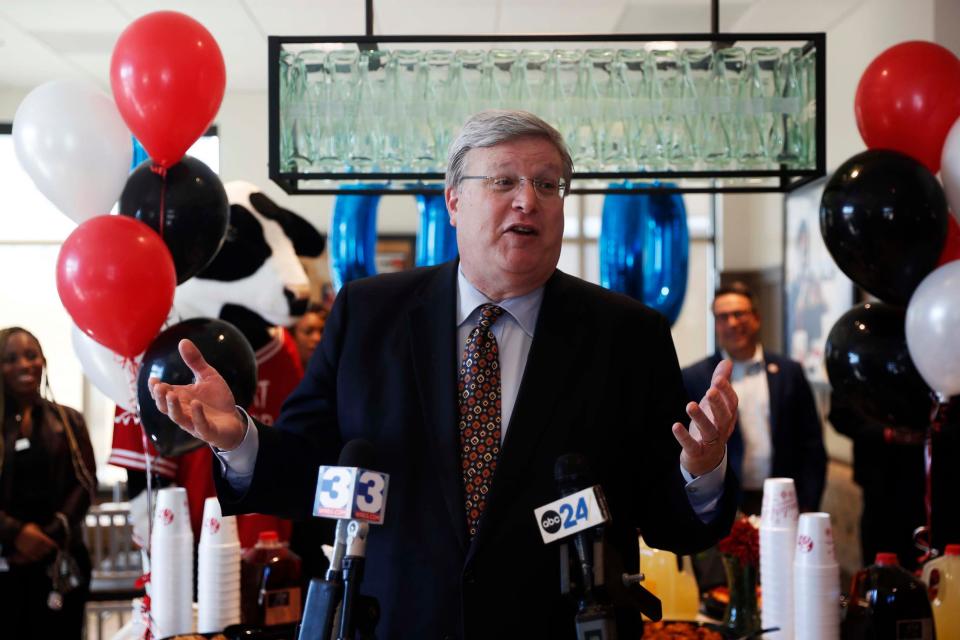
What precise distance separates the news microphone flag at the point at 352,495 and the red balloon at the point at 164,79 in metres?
1.73

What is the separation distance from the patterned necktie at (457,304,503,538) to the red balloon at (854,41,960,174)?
148cm

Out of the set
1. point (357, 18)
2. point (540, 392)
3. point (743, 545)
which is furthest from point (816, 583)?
point (357, 18)

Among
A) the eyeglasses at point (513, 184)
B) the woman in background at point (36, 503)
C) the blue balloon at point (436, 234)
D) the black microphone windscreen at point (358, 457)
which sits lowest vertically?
the woman in background at point (36, 503)

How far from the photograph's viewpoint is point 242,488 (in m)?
1.53

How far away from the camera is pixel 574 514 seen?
1.11 m

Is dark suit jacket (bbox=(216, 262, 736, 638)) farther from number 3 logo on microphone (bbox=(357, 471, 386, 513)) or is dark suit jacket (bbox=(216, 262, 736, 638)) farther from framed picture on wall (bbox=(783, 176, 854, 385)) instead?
framed picture on wall (bbox=(783, 176, 854, 385))

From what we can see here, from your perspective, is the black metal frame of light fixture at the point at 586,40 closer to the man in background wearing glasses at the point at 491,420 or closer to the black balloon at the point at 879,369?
the black balloon at the point at 879,369

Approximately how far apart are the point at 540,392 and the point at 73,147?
1736 millimetres

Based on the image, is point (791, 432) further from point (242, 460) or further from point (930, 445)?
point (242, 460)

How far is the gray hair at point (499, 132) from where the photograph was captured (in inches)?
59.5

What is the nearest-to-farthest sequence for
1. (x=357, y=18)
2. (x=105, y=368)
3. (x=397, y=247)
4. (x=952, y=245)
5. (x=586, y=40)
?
1. (x=586, y=40)
2. (x=952, y=245)
3. (x=105, y=368)
4. (x=357, y=18)
5. (x=397, y=247)

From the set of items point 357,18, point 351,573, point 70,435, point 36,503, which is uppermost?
point 357,18

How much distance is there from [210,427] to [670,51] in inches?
62.5

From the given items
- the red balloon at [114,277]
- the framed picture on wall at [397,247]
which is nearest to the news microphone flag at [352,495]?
the red balloon at [114,277]
